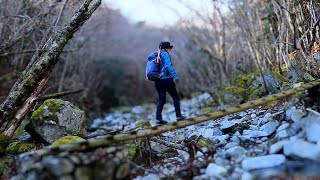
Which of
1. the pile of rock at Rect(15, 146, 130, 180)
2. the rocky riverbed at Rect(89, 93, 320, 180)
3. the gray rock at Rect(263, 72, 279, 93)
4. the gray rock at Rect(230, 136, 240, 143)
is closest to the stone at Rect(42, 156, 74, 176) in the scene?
the pile of rock at Rect(15, 146, 130, 180)

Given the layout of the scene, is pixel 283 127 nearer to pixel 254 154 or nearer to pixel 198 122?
pixel 254 154

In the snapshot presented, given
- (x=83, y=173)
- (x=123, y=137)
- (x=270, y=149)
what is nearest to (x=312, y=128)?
(x=270, y=149)

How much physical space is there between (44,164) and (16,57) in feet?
26.8

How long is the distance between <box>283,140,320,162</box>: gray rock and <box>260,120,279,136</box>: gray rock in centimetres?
81

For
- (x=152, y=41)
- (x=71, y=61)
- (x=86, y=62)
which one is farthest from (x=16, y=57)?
(x=152, y=41)

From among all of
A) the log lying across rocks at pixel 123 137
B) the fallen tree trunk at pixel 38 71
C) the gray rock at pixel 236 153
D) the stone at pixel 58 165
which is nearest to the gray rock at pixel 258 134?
the log lying across rocks at pixel 123 137

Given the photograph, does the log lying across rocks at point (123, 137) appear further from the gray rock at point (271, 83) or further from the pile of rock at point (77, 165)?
the gray rock at point (271, 83)

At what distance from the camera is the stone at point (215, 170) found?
347 cm

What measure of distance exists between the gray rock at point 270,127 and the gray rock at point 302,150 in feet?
2.65

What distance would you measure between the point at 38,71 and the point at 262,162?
10.8 feet

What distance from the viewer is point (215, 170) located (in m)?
3.52

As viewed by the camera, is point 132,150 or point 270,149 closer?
point 270,149

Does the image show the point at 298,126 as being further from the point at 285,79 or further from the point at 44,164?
the point at 285,79

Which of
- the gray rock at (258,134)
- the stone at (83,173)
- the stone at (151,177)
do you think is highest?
the stone at (83,173)
